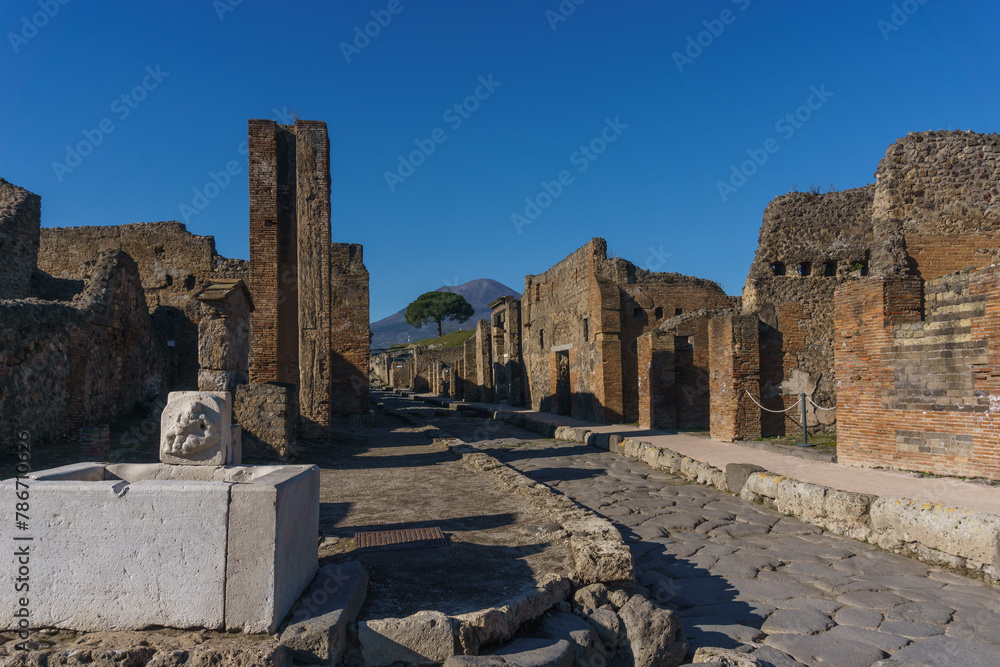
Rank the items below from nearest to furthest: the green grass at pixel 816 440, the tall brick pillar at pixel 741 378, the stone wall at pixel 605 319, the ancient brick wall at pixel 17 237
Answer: the green grass at pixel 816 440 < the tall brick pillar at pixel 741 378 < the ancient brick wall at pixel 17 237 < the stone wall at pixel 605 319

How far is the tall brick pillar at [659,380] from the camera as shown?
14.2m

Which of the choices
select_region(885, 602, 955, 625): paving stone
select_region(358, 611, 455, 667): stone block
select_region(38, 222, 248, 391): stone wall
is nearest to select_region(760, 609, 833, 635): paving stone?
select_region(885, 602, 955, 625): paving stone

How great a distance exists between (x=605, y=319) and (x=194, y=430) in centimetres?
1357

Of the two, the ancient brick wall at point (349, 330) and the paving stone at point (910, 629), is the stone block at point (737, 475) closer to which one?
the paving stone at point (910, 629)

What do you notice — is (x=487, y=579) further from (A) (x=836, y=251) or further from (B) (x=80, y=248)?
(B) (x=80, y=248)

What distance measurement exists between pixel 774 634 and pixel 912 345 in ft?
19.6

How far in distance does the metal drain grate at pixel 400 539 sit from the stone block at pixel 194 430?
1332mm

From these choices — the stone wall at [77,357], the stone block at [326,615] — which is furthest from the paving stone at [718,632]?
the stone wall at [77,357]

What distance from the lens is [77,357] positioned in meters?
10.6

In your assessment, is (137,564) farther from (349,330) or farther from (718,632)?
(349,330)

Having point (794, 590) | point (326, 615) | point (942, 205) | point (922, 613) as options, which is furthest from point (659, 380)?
point (326, 615)

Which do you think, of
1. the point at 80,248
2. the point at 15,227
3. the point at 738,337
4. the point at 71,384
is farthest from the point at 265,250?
the point at 80,248

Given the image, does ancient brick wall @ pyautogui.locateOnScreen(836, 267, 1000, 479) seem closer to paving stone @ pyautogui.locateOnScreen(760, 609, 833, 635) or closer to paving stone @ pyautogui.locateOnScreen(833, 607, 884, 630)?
paving stone @ pyautogui.locateOnScreen(833, 607, 884, 630)

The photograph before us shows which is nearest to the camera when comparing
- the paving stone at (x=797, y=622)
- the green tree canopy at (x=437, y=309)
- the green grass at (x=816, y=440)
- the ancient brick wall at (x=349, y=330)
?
the paving stone at (x=797, y=622)
